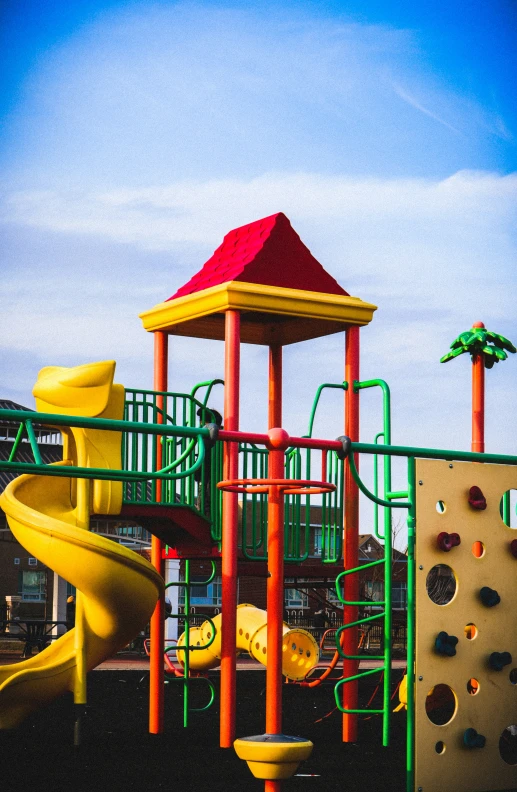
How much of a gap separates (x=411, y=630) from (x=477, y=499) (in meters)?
0.96

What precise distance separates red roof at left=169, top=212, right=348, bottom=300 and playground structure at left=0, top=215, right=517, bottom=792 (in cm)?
2

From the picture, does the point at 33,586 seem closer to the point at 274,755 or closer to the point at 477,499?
the point at 477,499

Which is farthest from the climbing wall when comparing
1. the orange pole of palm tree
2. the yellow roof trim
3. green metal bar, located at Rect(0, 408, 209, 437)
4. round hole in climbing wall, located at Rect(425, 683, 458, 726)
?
round hole in climbing wall, located at Rect(425, 683, 458, 726)

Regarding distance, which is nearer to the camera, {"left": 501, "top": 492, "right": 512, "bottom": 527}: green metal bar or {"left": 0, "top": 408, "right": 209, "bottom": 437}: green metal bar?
{"left": 0, "top": 408, "right": 209, "bottom": 437}: green metal bar

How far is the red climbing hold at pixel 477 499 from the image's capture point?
23.9ft

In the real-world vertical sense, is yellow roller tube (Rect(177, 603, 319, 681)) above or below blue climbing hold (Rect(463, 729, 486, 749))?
below

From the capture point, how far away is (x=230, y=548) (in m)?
9.96

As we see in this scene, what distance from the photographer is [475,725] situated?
7152 millimetres

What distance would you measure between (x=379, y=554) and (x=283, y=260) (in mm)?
36861

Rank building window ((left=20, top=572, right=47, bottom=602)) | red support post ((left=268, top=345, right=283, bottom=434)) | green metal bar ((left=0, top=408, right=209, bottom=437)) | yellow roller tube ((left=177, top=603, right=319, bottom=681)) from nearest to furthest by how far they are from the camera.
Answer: green metal bar ((left=0, top=408, right=209, bottom=437)), red support post ((left=268, top=345, right=283, bottom=434)), yellow roller tube ((left=177, top=603, right=319, bottom=681)), building window ((left=20, top=572, right=47, bottom=602))

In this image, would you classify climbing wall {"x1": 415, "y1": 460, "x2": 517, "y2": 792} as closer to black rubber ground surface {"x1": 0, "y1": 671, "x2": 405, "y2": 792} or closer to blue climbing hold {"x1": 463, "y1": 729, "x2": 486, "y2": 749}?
blue climbing hold {"x1": 463, "y1": 729, "x2": 486, "y2": 749}

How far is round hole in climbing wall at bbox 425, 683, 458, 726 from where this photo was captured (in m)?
11.8

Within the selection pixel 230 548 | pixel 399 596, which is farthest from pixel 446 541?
pixel 399 596

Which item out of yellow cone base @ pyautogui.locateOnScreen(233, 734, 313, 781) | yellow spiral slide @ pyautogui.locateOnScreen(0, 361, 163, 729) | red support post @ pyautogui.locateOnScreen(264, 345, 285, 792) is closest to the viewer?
yellow cone base @ pyautogui.locateOnScreen(233, 734, 313, 781)
